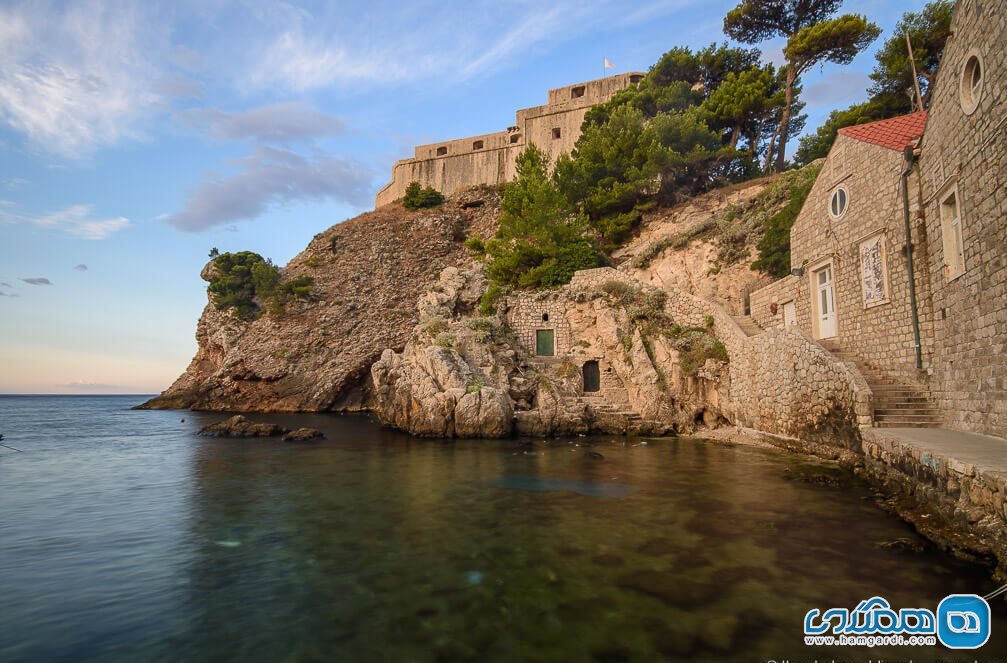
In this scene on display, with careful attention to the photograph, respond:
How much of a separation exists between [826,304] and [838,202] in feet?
9.45

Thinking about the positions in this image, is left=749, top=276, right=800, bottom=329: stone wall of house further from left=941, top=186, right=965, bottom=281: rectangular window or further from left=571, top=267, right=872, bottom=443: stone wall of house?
left=941, top=186, right=965, bottom=281: rectangular window

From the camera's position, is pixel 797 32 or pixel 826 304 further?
pixel 797 32

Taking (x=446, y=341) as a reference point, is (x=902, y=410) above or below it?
below

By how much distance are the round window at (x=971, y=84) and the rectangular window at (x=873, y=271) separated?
4179 mm

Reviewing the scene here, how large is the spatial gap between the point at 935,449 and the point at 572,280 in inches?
697

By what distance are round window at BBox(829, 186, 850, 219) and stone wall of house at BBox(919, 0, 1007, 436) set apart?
355 cm

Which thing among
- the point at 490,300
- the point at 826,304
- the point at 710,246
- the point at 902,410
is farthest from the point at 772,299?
the point at 490,300

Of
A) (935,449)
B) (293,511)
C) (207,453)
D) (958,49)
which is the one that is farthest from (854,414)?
(207,453)

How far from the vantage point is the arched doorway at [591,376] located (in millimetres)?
21891

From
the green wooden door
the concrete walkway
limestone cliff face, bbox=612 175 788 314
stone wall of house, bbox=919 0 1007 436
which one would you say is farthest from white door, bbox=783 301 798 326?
the green wooden door

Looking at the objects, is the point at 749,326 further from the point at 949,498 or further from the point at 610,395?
the point at 949,498

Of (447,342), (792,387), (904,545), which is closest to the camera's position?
(904,545)

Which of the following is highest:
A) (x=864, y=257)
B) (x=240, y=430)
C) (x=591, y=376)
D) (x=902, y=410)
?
(x=864, y=257)

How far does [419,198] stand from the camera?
4703 cm
